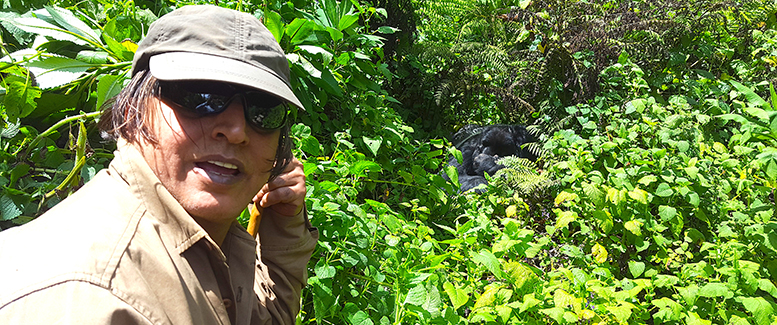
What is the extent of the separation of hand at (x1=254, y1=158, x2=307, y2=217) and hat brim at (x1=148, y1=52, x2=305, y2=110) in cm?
46

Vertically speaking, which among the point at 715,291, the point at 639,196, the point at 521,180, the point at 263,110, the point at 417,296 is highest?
Answer: the point at 263,110

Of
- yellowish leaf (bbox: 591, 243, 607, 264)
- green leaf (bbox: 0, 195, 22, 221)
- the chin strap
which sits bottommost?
yellowish leaf (bbox: 591, 243, 607, 264)

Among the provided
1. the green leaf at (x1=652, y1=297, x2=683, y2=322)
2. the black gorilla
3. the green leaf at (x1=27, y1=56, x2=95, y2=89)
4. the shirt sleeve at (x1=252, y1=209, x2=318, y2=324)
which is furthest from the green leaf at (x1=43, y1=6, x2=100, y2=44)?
the black gorilla

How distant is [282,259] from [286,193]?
0.20m

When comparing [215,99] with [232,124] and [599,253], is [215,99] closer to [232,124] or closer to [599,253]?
[232,124]

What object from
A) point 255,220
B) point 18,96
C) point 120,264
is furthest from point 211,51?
point 18,96

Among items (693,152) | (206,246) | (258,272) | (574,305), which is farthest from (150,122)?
(693,152)

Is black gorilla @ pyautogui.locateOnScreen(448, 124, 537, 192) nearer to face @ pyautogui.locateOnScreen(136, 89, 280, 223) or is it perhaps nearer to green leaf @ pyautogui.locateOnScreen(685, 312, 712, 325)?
green leaf @ pyautogui.locateOnScreen(685, 312, 712, 325)

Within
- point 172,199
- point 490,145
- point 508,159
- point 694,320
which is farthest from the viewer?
point 490,145

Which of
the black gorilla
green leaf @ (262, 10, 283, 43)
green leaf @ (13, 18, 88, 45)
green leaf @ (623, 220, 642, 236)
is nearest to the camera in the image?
green leaf @ (13, 18, 88, 45)

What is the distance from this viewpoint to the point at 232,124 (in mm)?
1220

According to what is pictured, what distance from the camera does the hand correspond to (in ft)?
5.32

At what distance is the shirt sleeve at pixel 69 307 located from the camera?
84 centimetres

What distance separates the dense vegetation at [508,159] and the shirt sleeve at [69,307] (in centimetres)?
96
